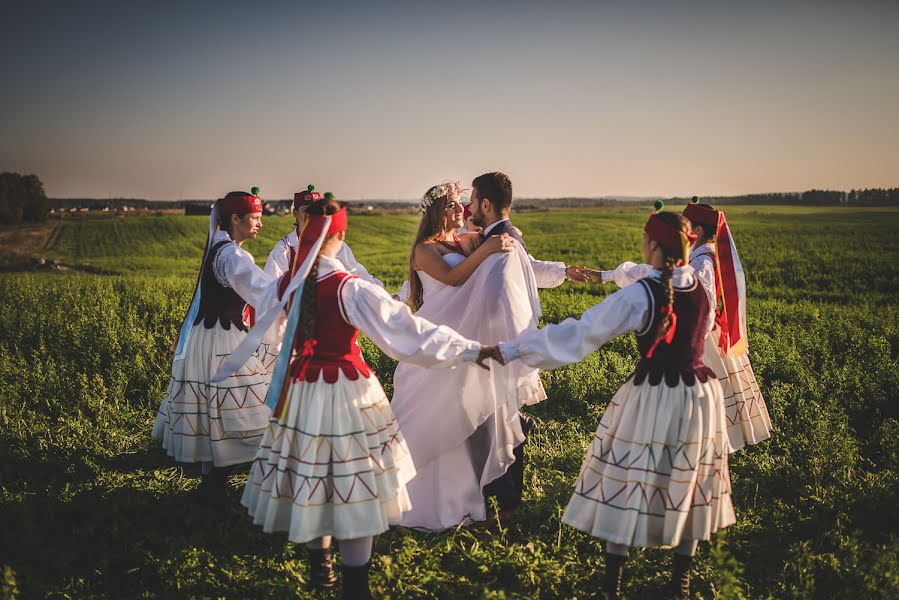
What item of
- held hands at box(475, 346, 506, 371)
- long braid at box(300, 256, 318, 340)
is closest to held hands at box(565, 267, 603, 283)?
held hands at box(475, 346, 506, 371)

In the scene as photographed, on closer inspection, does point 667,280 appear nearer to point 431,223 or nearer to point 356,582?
point 431,223

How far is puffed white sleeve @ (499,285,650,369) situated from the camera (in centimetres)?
324

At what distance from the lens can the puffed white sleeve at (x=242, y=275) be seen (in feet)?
13.9

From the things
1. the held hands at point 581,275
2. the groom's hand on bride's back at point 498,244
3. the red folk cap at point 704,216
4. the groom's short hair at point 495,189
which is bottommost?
the held hands at point 581,275

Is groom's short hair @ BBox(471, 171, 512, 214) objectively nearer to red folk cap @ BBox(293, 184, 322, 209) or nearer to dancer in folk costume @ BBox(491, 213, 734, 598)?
dancer in folk costume @ BBox(491, 213, 734, 598)

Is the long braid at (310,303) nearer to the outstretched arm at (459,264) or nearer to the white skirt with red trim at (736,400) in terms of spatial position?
the outstretched arm at (459,264)

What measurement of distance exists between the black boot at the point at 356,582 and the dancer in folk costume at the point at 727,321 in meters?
3.02

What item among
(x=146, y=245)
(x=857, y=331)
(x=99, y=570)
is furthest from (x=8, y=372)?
(x=146, y=245)

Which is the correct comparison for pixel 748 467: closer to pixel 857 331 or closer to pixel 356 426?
pixel 356 426

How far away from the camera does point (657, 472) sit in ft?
10.7

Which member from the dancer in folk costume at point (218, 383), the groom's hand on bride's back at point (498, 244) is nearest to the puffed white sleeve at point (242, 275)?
the dancer in folk costume at point (218, 383)

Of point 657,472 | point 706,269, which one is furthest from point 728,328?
point 657,472

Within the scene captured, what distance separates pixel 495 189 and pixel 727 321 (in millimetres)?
2258

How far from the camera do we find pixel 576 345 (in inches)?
130
